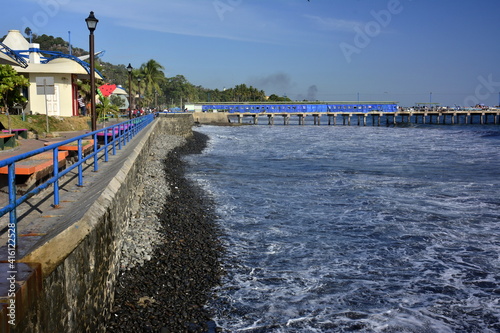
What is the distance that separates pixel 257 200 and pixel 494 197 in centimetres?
740

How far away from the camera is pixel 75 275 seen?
392cm

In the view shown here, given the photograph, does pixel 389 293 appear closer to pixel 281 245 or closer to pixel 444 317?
pixel 444 317

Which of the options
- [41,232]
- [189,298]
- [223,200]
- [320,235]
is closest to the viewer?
[41,232]

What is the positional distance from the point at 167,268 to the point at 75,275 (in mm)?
3264

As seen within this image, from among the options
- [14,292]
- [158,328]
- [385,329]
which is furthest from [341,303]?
[14,292]

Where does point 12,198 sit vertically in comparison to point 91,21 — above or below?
below

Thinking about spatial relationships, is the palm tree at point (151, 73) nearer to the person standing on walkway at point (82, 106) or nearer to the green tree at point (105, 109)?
the green tree at point (105, 109)

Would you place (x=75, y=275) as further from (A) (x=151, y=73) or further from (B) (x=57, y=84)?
(A) (x=151, y=73)

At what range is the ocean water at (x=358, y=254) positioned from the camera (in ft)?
20.0

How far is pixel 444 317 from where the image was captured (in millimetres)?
6078

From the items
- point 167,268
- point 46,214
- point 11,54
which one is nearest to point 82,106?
point 11,54

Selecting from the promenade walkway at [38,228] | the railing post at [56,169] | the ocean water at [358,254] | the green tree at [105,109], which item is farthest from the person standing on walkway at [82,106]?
the railing post at [56,169]

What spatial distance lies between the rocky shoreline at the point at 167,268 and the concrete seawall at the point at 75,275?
41 cm

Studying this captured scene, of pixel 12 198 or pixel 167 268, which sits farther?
pixel 167 268
